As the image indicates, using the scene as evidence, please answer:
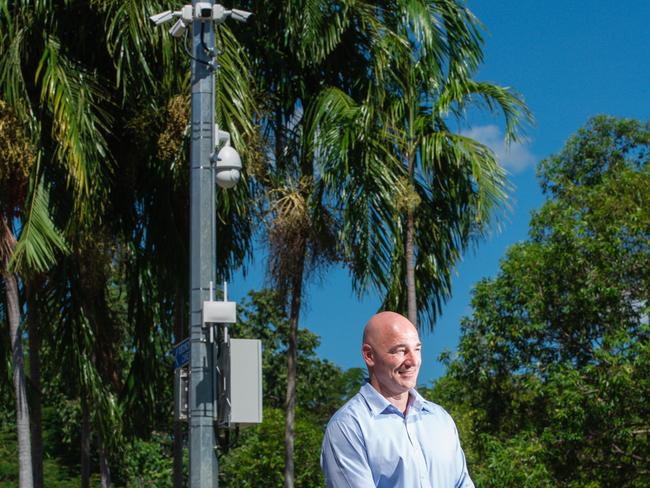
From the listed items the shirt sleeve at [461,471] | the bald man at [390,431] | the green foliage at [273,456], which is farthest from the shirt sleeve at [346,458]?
the green foliage at [273,456]

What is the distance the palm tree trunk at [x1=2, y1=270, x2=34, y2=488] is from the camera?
14938 millimetres

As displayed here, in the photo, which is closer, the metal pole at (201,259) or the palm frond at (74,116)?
the metal pole at (201,259)

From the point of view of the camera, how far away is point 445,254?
17.4m

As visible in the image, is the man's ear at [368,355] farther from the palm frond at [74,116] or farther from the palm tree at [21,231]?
the palm tree at [21,231]

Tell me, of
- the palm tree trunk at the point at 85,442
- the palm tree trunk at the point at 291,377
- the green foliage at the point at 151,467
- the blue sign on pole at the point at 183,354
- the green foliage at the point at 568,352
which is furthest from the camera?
the green foliage at the point at 151,467

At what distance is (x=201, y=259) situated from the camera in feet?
28.0

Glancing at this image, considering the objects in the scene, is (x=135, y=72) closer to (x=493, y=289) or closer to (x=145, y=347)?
(x=145, y=347)

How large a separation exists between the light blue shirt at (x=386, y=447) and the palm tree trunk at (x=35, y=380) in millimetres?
13076

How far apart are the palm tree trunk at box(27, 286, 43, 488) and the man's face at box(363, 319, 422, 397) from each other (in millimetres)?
13099

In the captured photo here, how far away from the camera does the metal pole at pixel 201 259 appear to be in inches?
323

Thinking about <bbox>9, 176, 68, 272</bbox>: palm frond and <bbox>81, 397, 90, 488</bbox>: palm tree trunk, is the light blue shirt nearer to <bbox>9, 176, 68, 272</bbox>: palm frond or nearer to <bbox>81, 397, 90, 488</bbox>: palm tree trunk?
<bbox>9, 176, 68, 272</bbox>: palm frond

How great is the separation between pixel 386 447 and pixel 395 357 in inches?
10.1

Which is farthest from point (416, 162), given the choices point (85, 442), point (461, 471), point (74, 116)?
point (461, 471)

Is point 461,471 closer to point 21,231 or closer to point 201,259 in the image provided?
point 201,259
